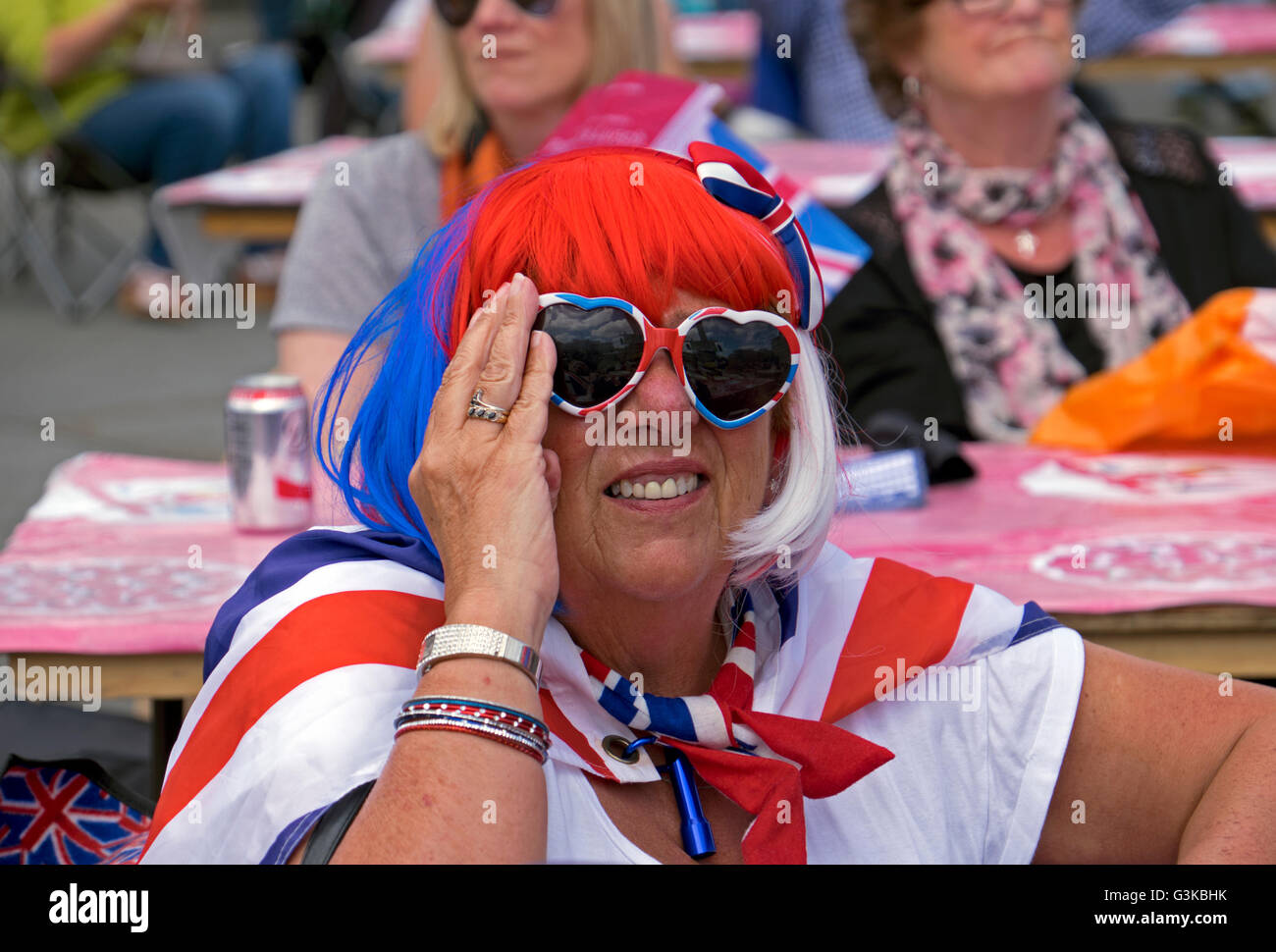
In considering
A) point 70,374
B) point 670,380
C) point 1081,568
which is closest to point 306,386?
point 1081,568

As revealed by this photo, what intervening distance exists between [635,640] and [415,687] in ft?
0.92

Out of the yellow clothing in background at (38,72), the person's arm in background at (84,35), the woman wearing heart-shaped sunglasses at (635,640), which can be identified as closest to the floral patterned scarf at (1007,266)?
the woman wearing heart-shaped sunglasses at (635,640)

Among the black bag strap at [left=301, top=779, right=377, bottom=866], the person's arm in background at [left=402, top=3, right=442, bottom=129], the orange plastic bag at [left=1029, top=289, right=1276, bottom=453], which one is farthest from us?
the person's arm in background at [left=402, top=3, right=442, bottom=129]

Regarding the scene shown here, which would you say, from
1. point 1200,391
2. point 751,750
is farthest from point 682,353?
point 1200,391

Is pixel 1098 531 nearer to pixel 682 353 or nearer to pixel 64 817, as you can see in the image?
pixel 682 353

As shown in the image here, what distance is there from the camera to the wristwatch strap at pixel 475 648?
4.63 ft

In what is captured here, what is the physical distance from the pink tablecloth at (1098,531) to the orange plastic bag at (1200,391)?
0.05 m

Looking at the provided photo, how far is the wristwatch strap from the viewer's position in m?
1.41

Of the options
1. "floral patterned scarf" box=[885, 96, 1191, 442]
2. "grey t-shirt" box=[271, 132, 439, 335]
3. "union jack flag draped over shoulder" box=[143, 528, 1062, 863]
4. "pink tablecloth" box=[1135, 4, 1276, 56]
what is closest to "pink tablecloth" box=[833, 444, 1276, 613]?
"union jack flag draped over shoulder" box=[143, 528, 1062, 863]

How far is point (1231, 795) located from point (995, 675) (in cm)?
27

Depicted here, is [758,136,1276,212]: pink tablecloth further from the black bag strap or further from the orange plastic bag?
the black bag strap

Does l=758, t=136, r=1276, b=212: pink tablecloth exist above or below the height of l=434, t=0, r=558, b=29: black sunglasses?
below

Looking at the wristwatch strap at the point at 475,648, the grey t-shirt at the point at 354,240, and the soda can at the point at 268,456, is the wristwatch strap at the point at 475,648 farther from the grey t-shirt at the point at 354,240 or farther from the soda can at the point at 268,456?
the grey t-shirt at the point at 354,240

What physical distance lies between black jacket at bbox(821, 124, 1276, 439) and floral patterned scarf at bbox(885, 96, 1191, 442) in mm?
41
